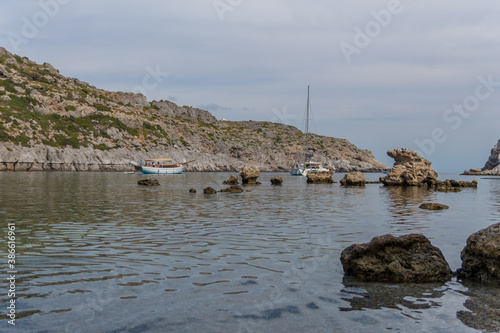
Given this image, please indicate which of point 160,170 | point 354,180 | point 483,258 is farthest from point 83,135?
point 483,258

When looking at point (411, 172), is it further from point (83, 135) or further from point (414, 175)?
point (83, 135)

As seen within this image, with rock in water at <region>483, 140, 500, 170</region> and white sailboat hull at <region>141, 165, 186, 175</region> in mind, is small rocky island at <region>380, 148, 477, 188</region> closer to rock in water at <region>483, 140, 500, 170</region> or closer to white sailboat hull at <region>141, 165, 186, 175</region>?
white sailboat hull at <region>141, 165, 186, 175</region>

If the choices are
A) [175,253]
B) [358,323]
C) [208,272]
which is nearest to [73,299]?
[208,272]

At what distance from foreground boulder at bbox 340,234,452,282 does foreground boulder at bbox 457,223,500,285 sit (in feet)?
1.63

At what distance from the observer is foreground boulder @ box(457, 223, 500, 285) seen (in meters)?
9.82

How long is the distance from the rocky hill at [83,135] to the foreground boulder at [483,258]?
112586 millimetres

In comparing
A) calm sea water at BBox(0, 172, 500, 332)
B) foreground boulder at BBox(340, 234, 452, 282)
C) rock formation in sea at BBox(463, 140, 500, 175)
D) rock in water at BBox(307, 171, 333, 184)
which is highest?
rock formation in sea at BBox(463, 140, 500, 175)

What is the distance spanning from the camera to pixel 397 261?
10297 mm

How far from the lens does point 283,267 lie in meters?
11.0

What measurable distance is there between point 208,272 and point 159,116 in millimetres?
195404

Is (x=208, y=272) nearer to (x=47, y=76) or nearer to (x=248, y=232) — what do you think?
(x=248, y=232)

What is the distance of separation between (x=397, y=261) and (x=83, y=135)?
138m

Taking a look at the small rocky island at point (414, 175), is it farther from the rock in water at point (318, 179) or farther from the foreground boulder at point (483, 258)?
the foreground boulder at point (483, 258)

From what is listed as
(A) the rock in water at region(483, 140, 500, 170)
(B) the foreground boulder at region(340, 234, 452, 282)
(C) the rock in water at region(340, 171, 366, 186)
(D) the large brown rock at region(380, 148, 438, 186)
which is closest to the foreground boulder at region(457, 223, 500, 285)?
(B) the foreground boulder at region(340, 234, 452, 282)
